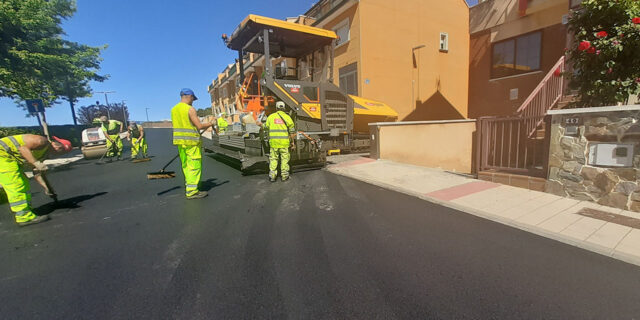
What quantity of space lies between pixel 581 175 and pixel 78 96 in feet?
95.8

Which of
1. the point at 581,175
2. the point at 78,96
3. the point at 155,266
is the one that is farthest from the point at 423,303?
the point at 78,96

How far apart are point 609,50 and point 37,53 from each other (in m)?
23.6

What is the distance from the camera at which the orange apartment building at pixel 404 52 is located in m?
12.5

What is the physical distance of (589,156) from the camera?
3.81 m

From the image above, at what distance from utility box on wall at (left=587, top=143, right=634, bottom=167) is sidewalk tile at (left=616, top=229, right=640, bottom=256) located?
116cm

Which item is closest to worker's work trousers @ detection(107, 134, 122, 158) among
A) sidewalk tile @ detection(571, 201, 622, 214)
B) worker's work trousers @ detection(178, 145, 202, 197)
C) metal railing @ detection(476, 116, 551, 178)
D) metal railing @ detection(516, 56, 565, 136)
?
worker's work trousers @ detection(178, 145, 202, 197)

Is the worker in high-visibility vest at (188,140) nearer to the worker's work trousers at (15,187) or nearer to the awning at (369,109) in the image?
the worker's work trousers at (15,187)

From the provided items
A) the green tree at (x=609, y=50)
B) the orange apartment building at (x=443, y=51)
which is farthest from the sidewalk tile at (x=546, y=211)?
the orange apartment building at (x=443, y=51)

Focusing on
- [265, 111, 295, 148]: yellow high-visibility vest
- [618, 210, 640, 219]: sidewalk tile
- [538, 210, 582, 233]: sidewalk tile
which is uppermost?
[265, 111, 295, 148]: yellow high-visibility vest

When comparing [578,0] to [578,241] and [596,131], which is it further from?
[578,241]

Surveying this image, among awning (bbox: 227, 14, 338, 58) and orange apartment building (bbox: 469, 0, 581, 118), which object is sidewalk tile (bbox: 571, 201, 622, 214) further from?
orange apartment building (bbox: 469, 0, 581, 118)

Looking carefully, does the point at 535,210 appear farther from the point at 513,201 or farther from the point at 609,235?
the point at 609,235

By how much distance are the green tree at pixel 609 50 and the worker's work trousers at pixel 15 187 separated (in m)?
8.43

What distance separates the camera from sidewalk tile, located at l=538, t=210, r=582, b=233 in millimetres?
3025
